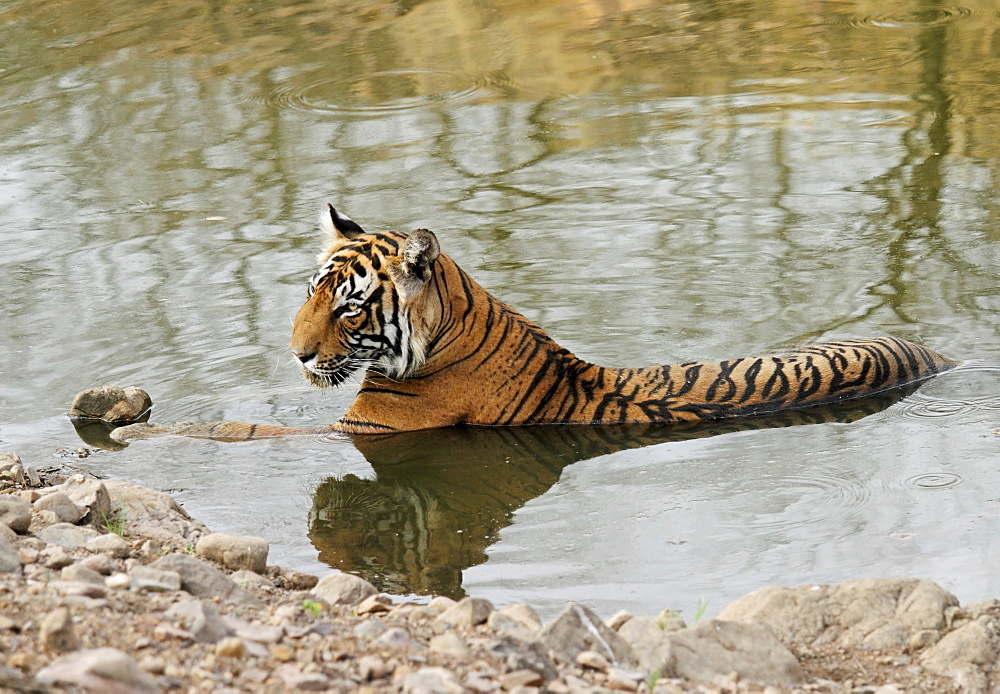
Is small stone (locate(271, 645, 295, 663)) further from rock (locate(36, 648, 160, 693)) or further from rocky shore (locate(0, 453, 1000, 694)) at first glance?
rock (locate(36, 648, 160, 693))

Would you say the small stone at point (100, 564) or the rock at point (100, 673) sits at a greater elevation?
the rock at point (100, 673)

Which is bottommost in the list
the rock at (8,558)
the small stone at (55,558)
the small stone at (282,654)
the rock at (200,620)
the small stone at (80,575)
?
the small stone at (55,558)

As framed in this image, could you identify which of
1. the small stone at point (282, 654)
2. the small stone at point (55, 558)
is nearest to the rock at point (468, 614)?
the small stone at point (282, 654)

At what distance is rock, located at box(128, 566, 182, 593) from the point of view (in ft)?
12.4

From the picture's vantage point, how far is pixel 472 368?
6.35m

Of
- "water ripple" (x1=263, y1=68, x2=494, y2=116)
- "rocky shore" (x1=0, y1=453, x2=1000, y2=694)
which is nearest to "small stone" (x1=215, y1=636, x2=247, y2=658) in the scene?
"rocky shore" (x1=0, y1=453, x2=1000, y2=694)

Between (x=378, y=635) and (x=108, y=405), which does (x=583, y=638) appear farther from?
(x=108, y=405)

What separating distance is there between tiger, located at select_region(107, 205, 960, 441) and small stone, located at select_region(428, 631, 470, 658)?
9.41ft

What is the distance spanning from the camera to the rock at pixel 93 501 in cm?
483

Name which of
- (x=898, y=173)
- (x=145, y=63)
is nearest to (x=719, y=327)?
(x=898, y=173)

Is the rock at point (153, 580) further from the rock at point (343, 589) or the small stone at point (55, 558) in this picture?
the rock at point (343, 589)

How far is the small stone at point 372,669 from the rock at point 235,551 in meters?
1.46

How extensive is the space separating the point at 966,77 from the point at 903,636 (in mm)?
9815

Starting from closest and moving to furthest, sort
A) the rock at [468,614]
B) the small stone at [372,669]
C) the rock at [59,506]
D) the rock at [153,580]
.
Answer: the small stone at [372,669] < the rock at [468,614] < the rock at [153,580] < the rock at [59,506]
